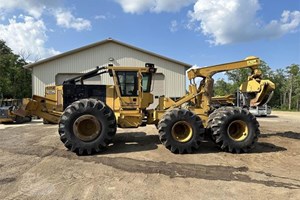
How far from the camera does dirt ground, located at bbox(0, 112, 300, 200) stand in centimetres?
583

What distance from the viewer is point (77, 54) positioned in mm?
27312

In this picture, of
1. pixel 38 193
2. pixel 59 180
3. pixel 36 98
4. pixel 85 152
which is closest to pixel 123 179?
pixel 59 180

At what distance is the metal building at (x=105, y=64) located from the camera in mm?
26797

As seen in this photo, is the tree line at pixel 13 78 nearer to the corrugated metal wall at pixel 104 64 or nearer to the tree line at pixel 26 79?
the tree line at pixel 26 79

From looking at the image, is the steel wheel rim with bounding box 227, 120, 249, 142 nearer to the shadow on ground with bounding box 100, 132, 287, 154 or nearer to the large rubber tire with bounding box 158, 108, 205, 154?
the shadow on ground with bounding box 100, 132, 287, 154

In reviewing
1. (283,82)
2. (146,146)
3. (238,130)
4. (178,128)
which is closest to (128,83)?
(146,146)

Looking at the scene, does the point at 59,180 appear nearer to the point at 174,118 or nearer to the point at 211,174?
the point at 211,174

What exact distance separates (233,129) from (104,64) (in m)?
18.8

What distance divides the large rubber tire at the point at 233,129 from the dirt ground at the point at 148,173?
305 millimetres

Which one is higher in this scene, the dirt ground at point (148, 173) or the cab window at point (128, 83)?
the cab window at point (128, 83)

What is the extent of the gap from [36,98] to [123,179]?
242 inches

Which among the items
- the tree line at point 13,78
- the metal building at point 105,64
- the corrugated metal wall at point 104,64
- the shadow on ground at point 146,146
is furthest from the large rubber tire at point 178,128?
the tree line at point 13,78

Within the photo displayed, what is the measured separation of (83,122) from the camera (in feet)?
31.7

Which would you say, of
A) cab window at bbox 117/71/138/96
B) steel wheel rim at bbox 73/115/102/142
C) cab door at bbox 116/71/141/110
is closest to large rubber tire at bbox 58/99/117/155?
steel wheel rim at bbox 73/115/102/142
